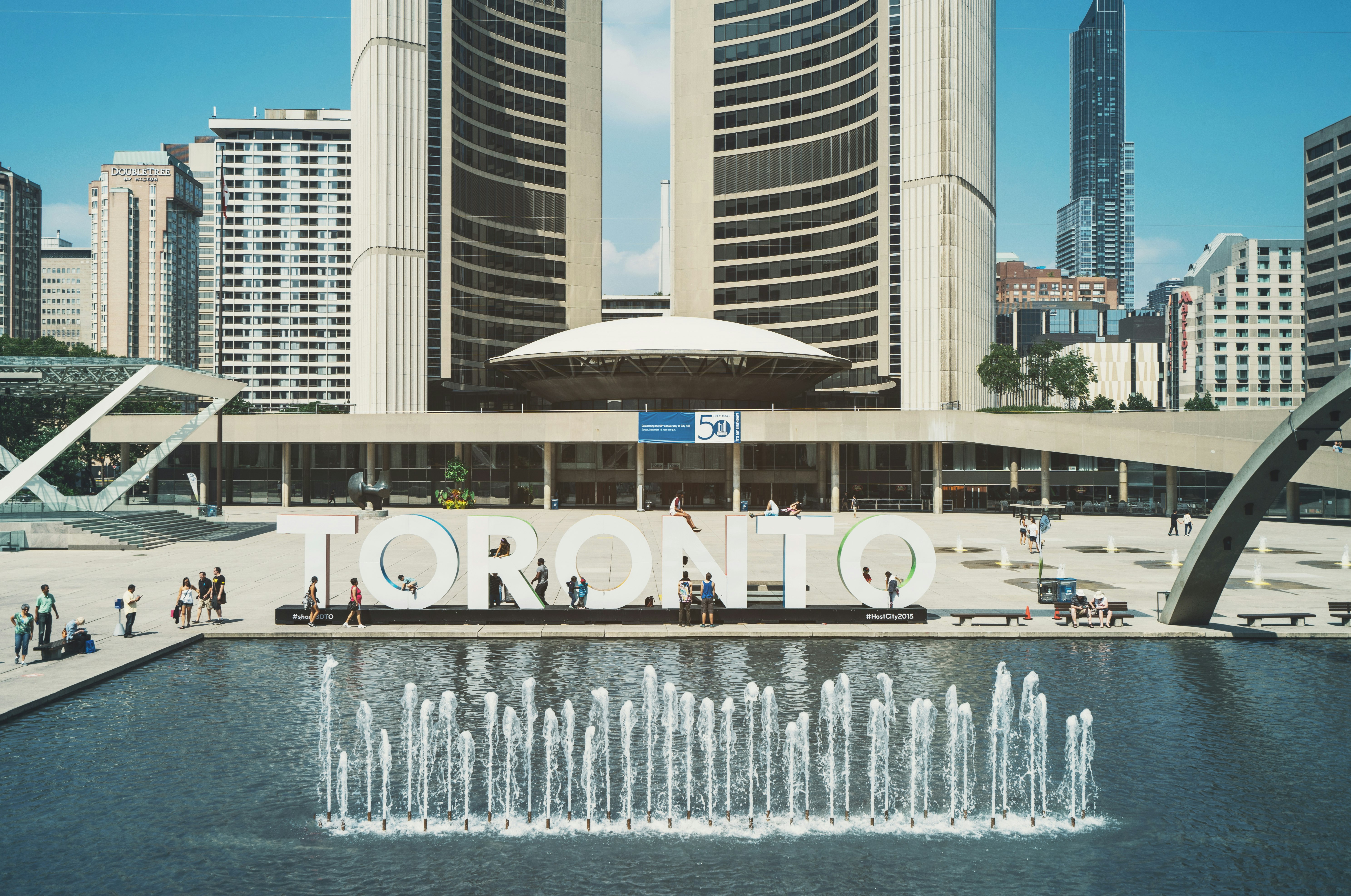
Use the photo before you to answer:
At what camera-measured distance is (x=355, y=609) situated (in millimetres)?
30484

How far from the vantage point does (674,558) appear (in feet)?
101

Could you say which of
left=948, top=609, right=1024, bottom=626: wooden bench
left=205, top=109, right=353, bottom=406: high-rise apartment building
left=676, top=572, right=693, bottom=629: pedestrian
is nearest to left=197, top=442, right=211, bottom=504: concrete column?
left=676, top=572, right=693, bottom=629: pedestrian

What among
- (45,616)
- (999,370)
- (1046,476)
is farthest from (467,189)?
(45,616)

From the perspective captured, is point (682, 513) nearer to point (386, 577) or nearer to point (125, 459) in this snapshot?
point (386, 577)

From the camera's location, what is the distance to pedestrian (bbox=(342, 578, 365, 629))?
30.4m

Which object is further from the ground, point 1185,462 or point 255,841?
point 1185,462

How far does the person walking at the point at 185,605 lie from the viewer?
3005 cm

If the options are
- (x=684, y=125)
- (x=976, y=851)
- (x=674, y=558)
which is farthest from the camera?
(x=684, y=125)

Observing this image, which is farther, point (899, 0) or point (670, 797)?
point (899, 0)

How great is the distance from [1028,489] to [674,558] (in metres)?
59.3

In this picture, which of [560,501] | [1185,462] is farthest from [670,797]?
[560,501]

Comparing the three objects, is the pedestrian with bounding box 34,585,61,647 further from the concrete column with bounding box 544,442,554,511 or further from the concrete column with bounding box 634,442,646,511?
the concrete column with bounding box 544,442,554,511

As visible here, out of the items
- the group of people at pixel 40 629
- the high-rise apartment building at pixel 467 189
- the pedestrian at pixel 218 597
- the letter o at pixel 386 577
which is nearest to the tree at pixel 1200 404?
the high-rise apartment building at pixel 467 189

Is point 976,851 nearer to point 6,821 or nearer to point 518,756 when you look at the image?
point 518,756
